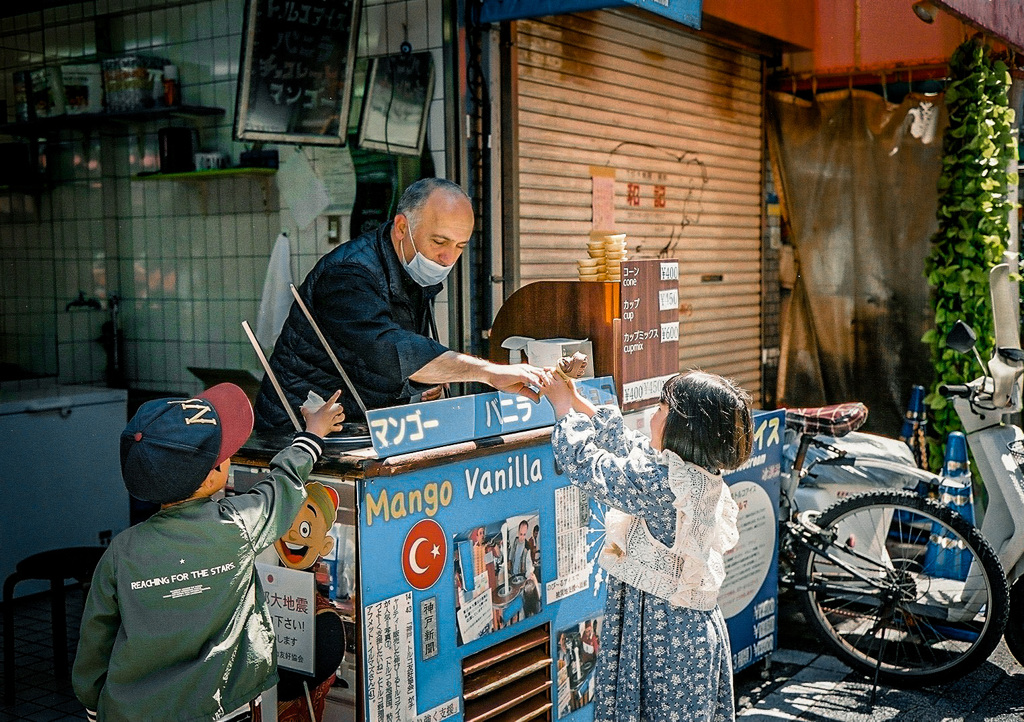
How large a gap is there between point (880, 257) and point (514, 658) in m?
6.97

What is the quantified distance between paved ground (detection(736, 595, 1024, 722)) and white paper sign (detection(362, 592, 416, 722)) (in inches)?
91.4

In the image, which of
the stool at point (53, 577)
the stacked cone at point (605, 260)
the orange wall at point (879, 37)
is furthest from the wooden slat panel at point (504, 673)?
the orange wall at point (879, 37)

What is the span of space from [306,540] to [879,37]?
7433 millimetres

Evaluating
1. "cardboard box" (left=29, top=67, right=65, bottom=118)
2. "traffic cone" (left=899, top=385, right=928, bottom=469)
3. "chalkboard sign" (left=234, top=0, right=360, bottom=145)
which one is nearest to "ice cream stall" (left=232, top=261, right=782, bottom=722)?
"chalkboard sign" (left=234, top=0, right=360, bottom=145)

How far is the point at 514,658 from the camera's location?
3.78 metres

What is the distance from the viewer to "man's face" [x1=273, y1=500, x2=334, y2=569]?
3197mm

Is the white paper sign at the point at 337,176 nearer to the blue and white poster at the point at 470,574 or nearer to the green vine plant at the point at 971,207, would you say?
Answer: the blue and white poster at the point at 470,574

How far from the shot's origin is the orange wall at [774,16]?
292 inches

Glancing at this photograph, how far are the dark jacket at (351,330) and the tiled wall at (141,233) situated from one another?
2168mm

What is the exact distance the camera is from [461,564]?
347 centimetres

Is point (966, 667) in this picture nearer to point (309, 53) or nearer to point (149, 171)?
point (309, 53)

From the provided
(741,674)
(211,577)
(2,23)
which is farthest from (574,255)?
(2,23)

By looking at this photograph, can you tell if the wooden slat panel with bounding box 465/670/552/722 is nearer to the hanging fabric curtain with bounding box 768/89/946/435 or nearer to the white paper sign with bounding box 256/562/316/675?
the white paper sign with bounding box 256/562/316/675

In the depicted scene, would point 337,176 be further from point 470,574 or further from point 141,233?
point 470,574
